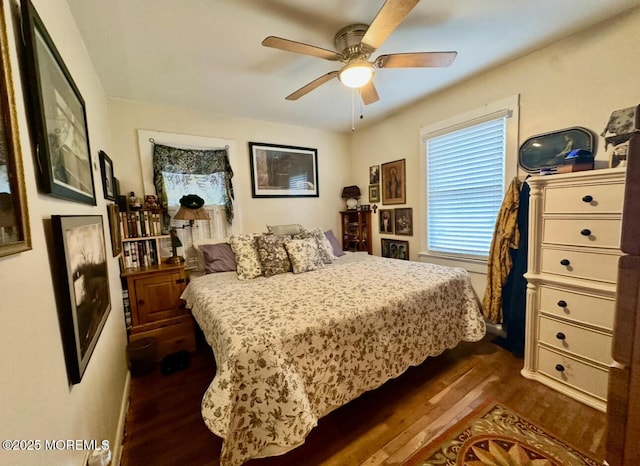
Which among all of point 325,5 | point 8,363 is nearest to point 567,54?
point 325,5

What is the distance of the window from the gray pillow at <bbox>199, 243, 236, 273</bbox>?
7.43ft

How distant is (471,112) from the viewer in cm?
249

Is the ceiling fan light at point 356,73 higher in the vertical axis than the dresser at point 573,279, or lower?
higher

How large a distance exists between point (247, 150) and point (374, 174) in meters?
1.76

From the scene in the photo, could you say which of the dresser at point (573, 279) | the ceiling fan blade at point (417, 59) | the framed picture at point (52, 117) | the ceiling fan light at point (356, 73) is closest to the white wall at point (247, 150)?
the framed picture at point (52, 117)

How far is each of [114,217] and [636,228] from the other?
2618 mm

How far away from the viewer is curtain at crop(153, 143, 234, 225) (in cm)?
268

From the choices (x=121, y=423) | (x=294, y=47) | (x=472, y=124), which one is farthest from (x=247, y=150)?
(x=121, y=423)

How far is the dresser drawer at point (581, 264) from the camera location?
1562mm

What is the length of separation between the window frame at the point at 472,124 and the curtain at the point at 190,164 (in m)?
2.30

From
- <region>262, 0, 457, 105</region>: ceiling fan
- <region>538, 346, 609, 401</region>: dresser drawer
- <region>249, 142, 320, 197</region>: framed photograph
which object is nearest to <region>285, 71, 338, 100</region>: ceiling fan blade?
<region>262, 0, 457, 105</region>: ceiling fan

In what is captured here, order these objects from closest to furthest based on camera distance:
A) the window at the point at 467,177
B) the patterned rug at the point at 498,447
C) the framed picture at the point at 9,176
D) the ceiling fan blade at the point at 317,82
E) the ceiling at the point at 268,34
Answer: the framed picture at the point at 9,176 → the patterned rug at the point at 498,447 → the ceiling at the point at 268,34 → the ceiling fan blade at the point at 317,82 → the window at the point at 467,177

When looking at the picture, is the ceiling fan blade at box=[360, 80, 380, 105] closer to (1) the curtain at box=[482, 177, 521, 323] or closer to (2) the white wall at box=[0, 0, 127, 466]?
(1) the curtain at box=[482, 177, 521, 323]

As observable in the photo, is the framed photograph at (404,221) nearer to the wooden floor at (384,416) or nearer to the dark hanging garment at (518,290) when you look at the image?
the dark hanging garment at (518,290)
